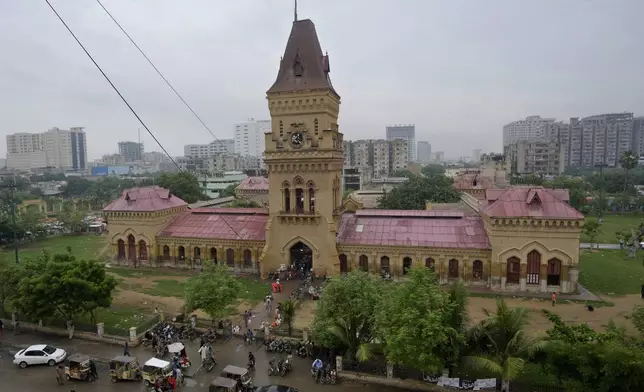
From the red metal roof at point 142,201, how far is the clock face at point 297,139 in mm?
18065

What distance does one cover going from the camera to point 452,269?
37250 mm

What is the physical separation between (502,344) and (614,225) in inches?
2757

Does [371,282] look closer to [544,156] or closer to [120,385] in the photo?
[120,385]

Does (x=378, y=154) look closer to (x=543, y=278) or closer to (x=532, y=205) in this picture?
(x=532, y=205)

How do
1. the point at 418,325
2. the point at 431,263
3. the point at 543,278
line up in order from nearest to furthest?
the point at 418,325, the point at 543,278, the point at 431,263

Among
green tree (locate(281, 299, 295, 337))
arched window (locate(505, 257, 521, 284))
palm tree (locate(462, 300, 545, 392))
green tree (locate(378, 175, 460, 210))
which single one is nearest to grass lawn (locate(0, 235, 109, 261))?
green tree (locate(281, 299, 295, 337))

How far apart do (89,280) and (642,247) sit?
6361cm

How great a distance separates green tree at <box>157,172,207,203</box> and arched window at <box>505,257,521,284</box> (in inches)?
2670

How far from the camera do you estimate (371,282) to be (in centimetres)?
2341

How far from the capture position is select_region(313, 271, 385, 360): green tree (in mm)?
21859

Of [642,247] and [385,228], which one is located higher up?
[385,228]

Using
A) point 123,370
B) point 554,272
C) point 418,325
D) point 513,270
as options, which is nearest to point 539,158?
point 554,272

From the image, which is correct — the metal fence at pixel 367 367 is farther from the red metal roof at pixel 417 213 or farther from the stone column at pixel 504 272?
the red metal roof at pixel 417 213

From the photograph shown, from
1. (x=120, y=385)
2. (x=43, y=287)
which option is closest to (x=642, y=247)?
(x=120, y=385)
